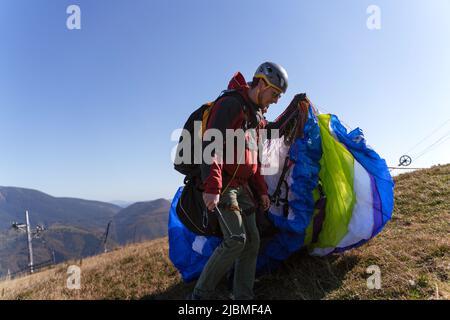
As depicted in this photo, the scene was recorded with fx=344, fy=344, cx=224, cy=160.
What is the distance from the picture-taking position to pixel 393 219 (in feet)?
17.4

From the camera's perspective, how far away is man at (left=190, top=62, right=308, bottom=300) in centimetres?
321

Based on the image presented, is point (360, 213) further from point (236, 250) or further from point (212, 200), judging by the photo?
point (212, 200)

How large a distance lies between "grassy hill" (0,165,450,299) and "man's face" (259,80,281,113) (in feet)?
6.50

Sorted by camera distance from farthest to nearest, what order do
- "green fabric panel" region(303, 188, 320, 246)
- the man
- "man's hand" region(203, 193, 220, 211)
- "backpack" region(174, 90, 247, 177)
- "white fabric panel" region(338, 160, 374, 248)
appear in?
1. "green fabric panel" region(303, 188, 320, 246)
2. "white fabric panel" region(338, 160, 374, 248)
3. "backpack" region(174, 90, 247, 177)
4. the man
5. "man's hand" region(203, 193, 220, 211)

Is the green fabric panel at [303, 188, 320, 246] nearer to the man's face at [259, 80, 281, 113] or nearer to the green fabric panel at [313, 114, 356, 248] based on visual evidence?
the green fabric panel at [313, 114, 356, 248]

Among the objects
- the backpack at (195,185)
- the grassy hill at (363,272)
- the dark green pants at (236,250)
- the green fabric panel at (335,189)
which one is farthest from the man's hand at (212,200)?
the green fabric panel at (335,189)

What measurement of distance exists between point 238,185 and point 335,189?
1156mm

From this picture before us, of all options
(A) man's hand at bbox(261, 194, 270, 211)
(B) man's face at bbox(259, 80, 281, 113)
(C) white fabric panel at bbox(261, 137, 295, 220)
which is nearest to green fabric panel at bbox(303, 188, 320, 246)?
(C) white fabric panel at bbox(261, 137, 295, 220)

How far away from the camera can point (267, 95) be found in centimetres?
349

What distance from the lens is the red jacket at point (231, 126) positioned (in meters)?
3.10

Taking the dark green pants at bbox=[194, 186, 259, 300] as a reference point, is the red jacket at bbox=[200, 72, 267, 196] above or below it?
above

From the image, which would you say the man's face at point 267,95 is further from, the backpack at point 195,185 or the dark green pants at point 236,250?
the dark green pants at point 236,250

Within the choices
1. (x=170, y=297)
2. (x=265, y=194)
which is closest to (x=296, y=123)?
(x=265, y=194)
